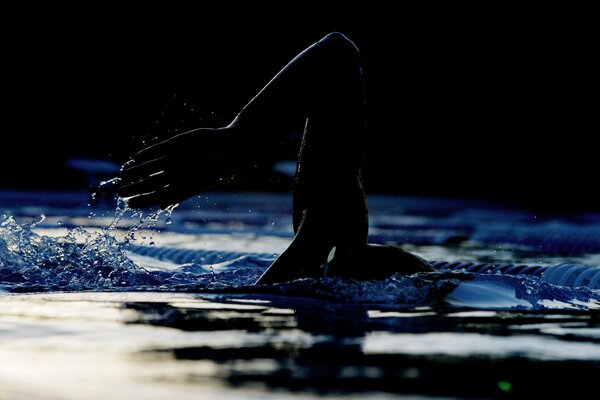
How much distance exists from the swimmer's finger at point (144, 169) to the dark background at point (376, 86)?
14.0 metres

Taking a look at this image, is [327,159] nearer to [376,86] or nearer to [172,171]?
[172,171]

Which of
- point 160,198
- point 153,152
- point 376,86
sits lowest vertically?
point 160,198

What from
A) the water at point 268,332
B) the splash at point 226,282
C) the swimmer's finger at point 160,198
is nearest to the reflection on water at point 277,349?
the water at point 268,332

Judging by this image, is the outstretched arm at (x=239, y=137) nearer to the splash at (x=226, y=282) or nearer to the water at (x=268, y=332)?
the water at (x=268, y=332)

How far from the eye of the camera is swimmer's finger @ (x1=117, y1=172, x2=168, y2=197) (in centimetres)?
314

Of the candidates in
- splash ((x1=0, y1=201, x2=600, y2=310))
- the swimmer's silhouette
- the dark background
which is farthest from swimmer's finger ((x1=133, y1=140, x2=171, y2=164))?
the dark background

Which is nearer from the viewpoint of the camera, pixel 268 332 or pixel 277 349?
pixel 277 349

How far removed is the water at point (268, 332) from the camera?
201 centimetres

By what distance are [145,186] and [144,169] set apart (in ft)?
0.16

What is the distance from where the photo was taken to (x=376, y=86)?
64.8 feet

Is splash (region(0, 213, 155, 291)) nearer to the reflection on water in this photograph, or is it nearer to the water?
the water

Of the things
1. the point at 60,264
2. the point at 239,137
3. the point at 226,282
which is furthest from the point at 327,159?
the point at 60,264

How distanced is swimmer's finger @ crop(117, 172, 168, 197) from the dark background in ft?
45.8

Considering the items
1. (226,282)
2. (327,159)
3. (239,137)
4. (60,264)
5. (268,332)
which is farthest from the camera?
(60,264)
